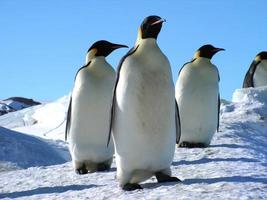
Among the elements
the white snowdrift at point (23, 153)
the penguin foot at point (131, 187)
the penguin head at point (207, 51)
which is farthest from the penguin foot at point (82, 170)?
the penguin head at point (207, 51)

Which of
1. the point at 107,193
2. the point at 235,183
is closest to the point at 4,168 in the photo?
the point at 107,193

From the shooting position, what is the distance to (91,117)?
21.7ft

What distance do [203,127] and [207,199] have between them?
4468mm

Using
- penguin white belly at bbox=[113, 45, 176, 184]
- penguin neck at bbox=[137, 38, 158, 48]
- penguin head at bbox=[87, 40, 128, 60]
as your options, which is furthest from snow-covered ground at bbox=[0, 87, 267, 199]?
penguin head at bbox=[87, 40, 128, 60]

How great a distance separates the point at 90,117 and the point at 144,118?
1.93m

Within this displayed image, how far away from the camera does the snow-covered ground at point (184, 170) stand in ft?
14.0

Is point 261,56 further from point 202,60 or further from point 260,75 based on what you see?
point 202,60

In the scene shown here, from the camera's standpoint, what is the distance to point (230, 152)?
6.84 meters

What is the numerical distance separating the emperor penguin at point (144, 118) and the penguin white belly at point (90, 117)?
→ 1699mm

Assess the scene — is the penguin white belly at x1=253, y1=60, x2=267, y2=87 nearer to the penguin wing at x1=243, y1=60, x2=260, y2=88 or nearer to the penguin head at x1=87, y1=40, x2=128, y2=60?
the penguin wing at x1=243, y1=60, x2=260, y2=88

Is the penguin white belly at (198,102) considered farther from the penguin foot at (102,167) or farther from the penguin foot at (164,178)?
the penguin foot at (164,178)

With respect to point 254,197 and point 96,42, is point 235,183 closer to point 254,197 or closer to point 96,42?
point 254,197

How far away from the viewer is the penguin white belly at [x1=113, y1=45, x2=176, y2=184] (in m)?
4.79

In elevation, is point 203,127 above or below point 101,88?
below
